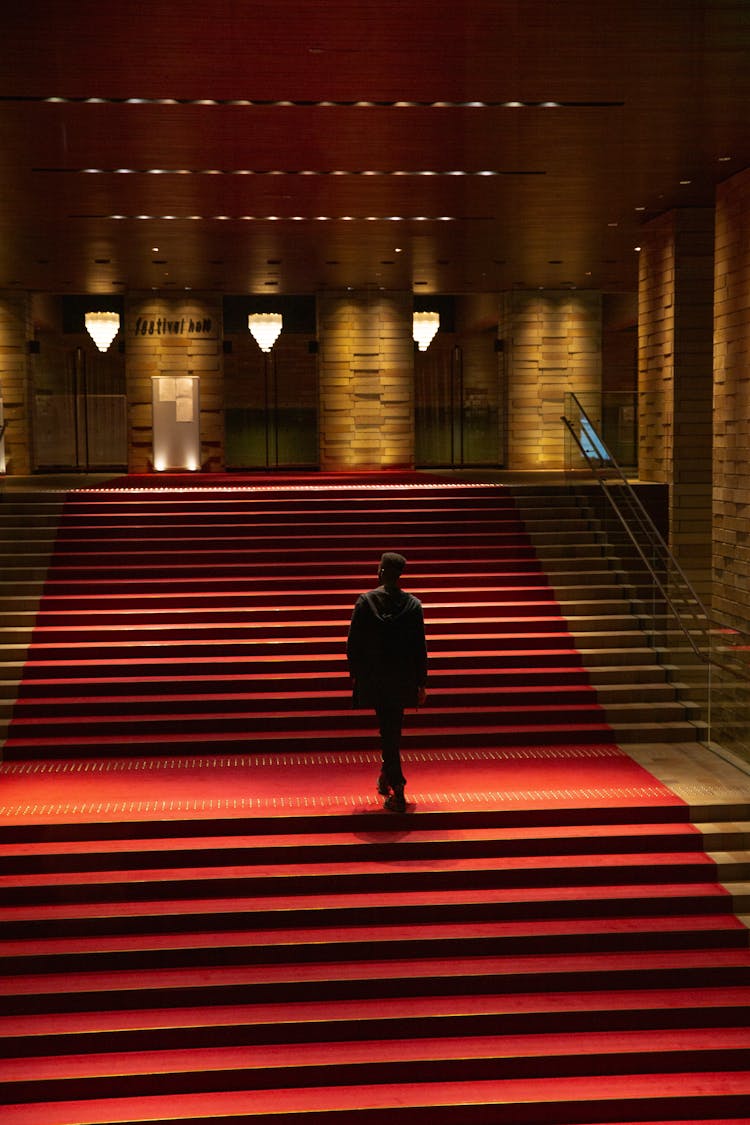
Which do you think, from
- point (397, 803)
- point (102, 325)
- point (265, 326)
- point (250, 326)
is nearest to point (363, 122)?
point (397, 803)

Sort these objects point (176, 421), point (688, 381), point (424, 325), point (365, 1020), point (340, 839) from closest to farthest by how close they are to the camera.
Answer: point (365, 1020), point (340, 839), point (688, 381), point (424, 325), point (176, 421)

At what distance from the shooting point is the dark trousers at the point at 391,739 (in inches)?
297

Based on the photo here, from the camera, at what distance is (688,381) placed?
13.6m

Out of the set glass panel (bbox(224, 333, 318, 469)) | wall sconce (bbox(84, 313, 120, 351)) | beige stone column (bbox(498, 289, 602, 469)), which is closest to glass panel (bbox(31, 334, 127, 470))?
glass panel (bbox(224, 333, 318, 469))

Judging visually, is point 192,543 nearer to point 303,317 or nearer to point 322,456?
point 322,456

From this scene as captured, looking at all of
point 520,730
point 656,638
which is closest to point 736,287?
point 656,638

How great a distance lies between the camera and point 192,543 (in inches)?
492

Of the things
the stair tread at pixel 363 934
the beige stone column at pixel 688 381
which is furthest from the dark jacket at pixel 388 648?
the beige stone column at pixel 688 381

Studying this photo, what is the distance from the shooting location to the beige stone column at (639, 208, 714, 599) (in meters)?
13.5

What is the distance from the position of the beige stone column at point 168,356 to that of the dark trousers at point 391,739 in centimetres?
1499

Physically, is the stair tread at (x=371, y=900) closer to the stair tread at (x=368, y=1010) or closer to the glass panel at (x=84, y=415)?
the stair tread at (x=368, y=1010)

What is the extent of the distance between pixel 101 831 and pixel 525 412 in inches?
603

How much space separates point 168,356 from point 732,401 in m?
12.6

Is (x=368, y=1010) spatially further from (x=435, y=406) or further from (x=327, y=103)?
(x=435, y=406)
